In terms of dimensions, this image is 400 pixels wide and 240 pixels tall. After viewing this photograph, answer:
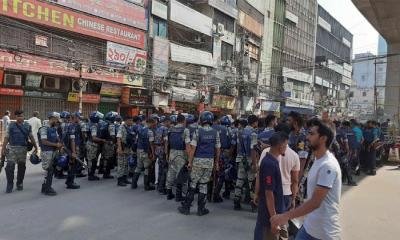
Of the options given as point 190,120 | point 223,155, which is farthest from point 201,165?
point 223,155

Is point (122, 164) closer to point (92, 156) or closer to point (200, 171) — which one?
point (92, 156)

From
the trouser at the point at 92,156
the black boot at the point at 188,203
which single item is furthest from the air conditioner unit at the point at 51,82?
the black boot at the point at 188,203

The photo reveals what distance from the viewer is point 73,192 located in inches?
302

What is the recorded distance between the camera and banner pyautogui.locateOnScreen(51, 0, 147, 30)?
19594mm

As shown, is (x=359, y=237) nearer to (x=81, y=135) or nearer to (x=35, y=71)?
(x=81, y=135)

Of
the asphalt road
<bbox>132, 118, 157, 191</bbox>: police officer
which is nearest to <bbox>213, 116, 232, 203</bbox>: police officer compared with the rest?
the asphalt road

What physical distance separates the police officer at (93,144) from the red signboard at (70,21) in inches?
400

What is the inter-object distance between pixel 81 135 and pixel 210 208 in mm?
4284

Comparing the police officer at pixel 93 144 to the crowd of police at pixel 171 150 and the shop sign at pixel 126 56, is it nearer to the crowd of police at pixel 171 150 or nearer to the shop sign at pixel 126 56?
the crowd of police at pixel 171 150

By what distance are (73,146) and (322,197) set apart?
6.57 metres

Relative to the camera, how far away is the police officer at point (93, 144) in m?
9.01

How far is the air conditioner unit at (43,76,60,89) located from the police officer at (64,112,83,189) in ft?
35.8

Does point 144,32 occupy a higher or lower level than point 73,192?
higher

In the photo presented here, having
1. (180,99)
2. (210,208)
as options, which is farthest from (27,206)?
(180,99)
